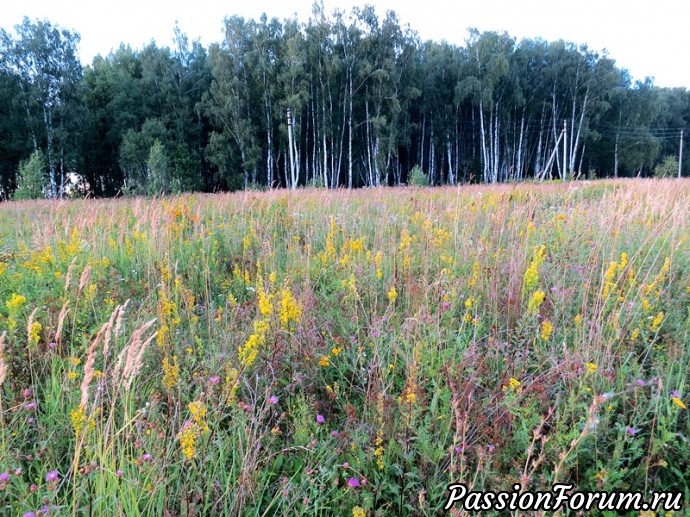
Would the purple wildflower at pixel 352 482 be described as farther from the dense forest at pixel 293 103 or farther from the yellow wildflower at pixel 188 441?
the dense forest at pixel 293 103

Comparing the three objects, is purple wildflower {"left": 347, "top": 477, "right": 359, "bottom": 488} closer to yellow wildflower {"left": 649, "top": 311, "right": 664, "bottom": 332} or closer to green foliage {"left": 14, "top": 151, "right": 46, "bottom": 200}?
yellow wildflower {"left": 649, "top": 311, "right": 664, "bottom": 332}

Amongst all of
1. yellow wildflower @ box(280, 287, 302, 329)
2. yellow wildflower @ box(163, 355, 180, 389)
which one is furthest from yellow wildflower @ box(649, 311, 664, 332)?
yellow wildflower @ box(163, 355, 180, 389)

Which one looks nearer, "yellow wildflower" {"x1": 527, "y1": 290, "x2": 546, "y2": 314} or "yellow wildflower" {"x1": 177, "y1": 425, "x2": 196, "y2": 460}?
"yellow wildflower" {"x1": 177, "y1": 425, "x2": 196, "y2": 460}

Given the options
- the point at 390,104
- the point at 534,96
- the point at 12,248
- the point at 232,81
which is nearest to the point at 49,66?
the point at 232,81

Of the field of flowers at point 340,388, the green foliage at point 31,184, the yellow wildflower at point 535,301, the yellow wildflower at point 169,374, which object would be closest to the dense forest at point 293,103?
the green foliage at point 31,184

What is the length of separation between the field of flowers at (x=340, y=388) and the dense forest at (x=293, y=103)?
15.8 m

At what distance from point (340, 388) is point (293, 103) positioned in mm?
22861

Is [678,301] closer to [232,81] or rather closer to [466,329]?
[466,329]

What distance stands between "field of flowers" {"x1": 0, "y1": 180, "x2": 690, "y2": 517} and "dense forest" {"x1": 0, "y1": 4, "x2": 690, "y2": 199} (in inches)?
622

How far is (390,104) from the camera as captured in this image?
2528 centimetres

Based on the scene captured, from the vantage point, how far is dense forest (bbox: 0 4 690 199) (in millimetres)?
24141

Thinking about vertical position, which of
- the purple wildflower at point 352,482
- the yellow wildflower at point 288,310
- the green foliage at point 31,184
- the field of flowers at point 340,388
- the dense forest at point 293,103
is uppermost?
the dense forest at point 293,103

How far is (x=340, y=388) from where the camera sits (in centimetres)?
200

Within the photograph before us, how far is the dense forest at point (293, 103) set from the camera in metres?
24.1
